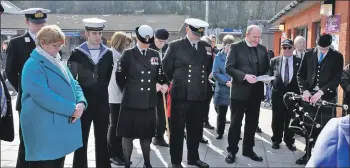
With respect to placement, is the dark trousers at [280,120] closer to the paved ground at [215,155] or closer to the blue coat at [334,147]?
the paved ground at [215,155]

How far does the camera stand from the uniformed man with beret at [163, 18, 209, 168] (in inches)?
182

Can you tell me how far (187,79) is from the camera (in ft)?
A: 15.2

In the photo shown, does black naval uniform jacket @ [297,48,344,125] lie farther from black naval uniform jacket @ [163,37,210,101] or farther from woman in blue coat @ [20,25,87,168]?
woman in blue coat @ [20,25,87,168]

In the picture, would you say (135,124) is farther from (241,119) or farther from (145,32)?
(241,119)

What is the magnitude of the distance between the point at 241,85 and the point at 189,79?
848 mm

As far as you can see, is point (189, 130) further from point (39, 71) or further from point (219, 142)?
point (39, 71)

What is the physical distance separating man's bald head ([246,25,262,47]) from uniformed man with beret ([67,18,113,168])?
1962 millimetres

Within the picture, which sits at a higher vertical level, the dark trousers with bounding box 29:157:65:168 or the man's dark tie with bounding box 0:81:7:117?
the man's dark tie with bounding box 0:81:7:117

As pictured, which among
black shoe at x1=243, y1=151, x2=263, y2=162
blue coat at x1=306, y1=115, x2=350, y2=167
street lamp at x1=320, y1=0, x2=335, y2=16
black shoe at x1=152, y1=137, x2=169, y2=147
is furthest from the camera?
street lamp at x1=320, y1=0, x2=335, y2=16

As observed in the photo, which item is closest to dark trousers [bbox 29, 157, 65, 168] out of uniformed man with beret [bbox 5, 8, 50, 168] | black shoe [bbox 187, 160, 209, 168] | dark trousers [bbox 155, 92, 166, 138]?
uniformed man with beret [bbox 5, 8, 50, 168]

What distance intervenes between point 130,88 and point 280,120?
2.80 metres

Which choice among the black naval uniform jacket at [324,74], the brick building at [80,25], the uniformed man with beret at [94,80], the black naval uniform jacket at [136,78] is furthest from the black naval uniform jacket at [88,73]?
the brick building at [80,25]

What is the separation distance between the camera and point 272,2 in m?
57.8

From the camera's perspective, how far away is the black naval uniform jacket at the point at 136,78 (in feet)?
14.4
